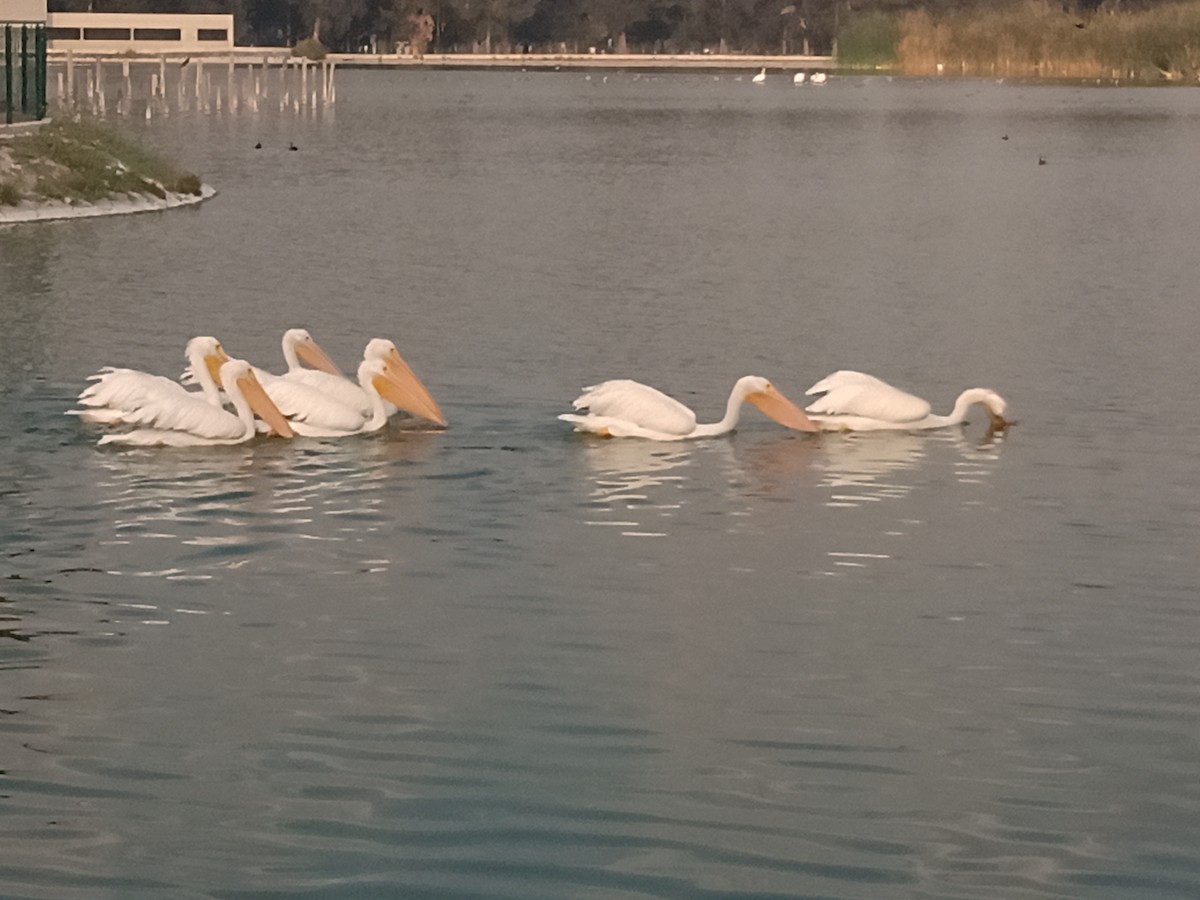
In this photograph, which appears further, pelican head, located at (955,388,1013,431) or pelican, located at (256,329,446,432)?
pelican head, located at (955,388,1013,431)

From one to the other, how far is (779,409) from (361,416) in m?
2.95

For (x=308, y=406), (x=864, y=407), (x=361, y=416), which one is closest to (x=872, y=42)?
(x=864, y=407)

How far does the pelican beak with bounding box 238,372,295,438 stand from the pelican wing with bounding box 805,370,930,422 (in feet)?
12.3

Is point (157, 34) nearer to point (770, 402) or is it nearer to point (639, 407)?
point (770, 402)

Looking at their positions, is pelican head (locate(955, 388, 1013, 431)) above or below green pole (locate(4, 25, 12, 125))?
below

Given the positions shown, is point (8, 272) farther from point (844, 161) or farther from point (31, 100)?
point (844, 161)

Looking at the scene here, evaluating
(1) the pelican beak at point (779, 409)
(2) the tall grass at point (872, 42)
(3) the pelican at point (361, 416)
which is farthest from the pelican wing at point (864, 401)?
(2) the tall grass at point (872, 42)

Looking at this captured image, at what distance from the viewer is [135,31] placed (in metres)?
175

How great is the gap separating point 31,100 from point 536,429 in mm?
30932

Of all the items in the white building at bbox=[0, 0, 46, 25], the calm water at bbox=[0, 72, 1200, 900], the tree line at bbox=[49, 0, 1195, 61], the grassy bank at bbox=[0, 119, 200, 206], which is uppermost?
the tree line at bbox=[49, 0, 1195, 61]

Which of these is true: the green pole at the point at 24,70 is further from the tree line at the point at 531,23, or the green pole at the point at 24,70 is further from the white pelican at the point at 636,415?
the tree line at the point at 531,23

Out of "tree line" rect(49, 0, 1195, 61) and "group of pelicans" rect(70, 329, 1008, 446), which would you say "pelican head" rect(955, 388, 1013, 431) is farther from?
"tree line" rect(49, 0, 1195, 61)

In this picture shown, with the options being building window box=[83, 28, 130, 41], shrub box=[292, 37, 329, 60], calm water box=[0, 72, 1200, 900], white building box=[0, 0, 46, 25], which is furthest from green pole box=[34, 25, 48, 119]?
building window box=[83, 28, 130, 41]

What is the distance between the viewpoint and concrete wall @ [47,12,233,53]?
171 meters
